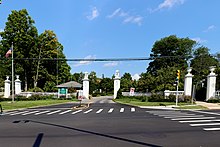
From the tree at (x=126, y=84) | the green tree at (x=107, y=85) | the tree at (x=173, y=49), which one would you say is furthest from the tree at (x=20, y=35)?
the green tree at (x=107, y=85)

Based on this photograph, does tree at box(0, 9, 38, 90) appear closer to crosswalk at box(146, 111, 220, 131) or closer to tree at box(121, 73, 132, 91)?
tree at box(121, 73, 132, 91)

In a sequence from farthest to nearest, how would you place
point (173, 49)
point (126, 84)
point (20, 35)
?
point (126, 84) → point (173, 49) → point (20, 35)

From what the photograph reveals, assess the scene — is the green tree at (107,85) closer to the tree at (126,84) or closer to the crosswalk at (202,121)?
the tree at (126,84)

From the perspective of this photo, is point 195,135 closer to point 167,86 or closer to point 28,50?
point 167,86

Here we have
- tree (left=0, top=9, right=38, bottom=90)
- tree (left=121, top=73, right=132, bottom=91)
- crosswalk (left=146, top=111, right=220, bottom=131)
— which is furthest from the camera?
tree (left=121, top=73, right=132, bottom=91)

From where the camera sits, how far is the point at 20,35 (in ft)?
170

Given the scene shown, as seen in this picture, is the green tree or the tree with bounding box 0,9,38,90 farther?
the green tree

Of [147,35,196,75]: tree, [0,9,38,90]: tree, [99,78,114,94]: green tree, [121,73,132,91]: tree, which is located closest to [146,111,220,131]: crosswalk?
[121,73,132,91]: tree

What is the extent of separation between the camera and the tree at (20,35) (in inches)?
2056

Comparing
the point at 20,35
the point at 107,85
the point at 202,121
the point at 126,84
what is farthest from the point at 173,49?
the point at 202,121

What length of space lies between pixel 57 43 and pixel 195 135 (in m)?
53.0

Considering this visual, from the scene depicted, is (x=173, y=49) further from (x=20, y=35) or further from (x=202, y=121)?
(x=202, y=121)

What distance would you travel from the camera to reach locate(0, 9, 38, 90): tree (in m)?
52.2

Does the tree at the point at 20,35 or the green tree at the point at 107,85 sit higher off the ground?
the tree at the point at 20,35
